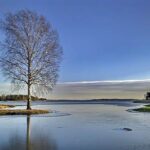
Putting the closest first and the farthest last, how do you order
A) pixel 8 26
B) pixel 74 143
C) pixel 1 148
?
pixel 1 148 < pixel 74 143 < pixel 8 26

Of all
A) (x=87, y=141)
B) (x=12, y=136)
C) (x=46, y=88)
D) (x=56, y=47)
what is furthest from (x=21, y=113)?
(x=87, y=141)

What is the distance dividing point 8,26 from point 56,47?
686 centimetres

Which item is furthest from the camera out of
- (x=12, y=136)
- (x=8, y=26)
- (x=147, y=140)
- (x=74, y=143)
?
(x=8, y=26)

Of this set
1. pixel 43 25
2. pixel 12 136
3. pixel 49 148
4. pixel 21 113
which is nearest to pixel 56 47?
pixel 43 25

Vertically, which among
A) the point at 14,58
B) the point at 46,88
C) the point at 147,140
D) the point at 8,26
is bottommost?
the point at 147,140

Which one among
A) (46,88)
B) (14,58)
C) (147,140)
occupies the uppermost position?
(14,58)

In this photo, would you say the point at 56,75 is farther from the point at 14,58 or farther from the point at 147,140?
the point at 147,140

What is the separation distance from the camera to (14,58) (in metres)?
46.0

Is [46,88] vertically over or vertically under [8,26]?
under

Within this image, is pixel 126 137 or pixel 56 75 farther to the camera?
pixel 56 75

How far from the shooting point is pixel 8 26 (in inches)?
1812

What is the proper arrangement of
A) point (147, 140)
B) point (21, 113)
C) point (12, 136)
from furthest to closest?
point (21, 113) < point (12, 136) < point (147, 140)

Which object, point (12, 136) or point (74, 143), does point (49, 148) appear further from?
point (12, 136)

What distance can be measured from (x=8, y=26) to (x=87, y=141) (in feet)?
105
